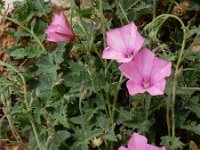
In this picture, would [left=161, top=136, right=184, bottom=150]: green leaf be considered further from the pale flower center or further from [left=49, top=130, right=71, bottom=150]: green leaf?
[left=49, top=130, right=71, bottom=150]: green leaf

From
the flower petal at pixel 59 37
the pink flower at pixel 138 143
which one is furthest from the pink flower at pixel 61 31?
the pink flower at pixel 138 143

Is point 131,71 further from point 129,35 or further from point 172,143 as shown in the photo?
point 172,143

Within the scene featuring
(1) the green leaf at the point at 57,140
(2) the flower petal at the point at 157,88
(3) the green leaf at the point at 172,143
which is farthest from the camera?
(1) the green leaf at the point at 57,140

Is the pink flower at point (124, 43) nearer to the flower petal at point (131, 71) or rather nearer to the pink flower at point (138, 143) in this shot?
the flower petal at point (131, 71)

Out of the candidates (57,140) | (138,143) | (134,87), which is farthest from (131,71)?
(57,140)

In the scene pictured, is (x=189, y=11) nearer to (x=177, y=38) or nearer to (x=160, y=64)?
(x=177, y=38)

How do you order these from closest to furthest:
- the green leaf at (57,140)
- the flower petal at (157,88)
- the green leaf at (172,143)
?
1. the flower petal at (157,88)
2. the green leaf at (172,143)
3. the green leaf at (57,140)

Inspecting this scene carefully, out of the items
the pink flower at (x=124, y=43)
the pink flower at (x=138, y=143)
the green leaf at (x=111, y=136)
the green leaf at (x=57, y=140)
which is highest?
the pink flower at (x=124, y=43)
